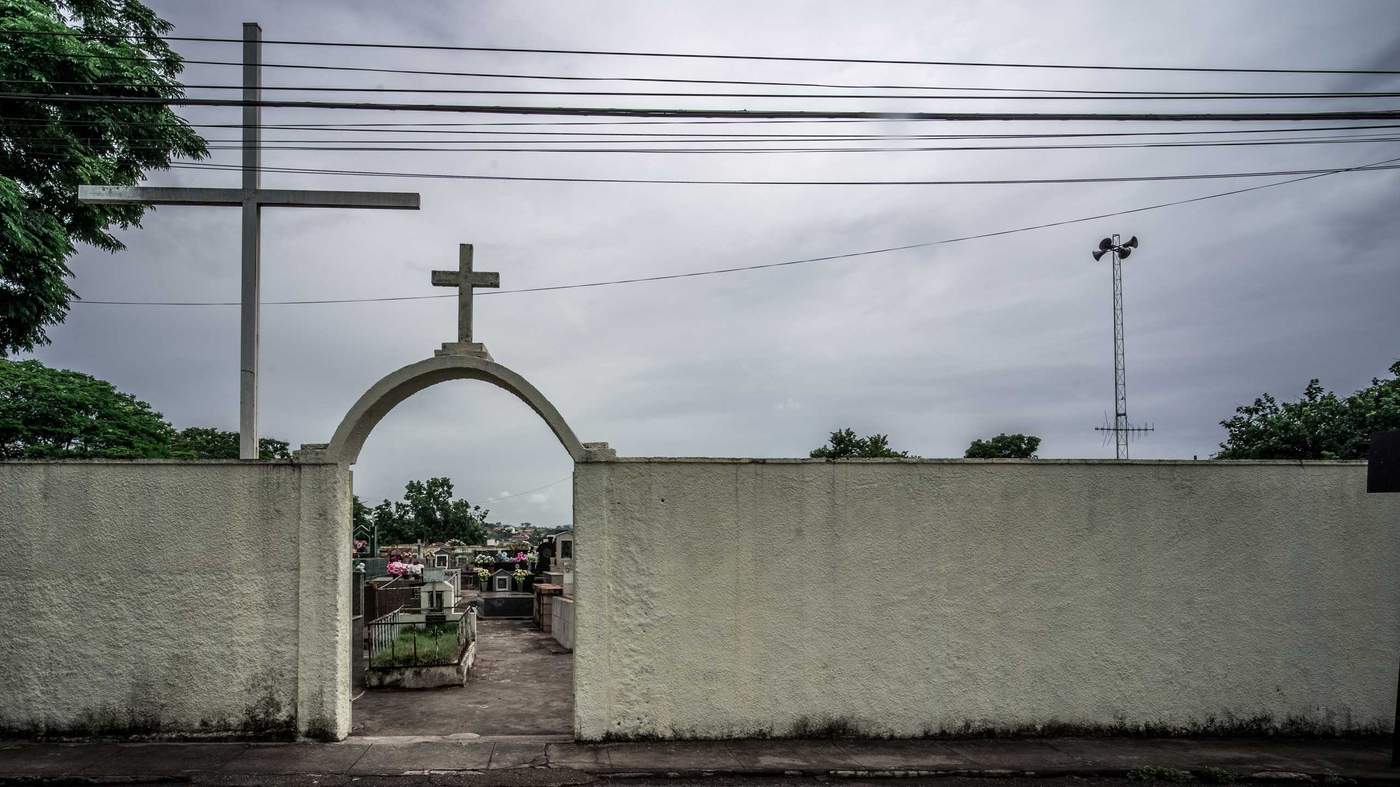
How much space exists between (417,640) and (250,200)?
6.35 meters

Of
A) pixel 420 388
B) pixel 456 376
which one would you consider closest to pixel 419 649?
pixel 420 388

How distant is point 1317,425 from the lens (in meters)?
23.0

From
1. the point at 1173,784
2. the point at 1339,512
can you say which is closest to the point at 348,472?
the point at 1173,784

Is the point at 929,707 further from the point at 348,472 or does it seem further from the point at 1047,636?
the point at 348,472

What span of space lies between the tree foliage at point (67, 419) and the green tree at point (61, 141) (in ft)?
3.97

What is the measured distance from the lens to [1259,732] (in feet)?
26.7

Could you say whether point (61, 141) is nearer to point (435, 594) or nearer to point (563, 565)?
point (435, 594)

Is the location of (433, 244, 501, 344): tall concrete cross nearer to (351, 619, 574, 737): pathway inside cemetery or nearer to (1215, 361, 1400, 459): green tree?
(351, 619, 574, 737): pathway inside cemetery

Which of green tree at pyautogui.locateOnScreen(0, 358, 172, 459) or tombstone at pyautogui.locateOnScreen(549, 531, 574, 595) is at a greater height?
green tree at pyautogui.locateOnScreen(0, 358, 172, 459)

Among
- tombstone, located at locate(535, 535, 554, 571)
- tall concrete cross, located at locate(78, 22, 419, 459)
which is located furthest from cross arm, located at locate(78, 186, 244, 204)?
tombstone, located at locate(535, 535, 554, 571)

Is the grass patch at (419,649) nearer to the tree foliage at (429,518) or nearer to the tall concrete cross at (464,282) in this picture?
the tall concrete cross at (464,282)

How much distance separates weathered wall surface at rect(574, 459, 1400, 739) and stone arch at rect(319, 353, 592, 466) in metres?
0.60

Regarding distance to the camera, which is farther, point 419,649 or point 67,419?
point 67,419

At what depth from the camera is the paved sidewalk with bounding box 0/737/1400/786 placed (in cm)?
663
